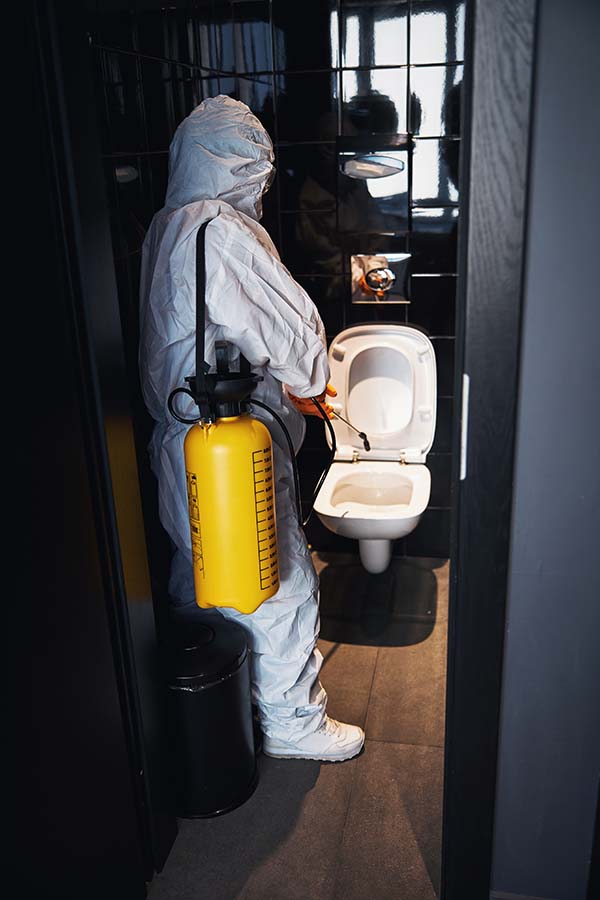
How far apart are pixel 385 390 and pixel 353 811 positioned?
1.38 meters

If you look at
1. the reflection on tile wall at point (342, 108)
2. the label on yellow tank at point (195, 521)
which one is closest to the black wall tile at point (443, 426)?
the reflection on tile wall at point (342, 108)

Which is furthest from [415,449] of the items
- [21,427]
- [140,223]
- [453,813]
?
[21,427]

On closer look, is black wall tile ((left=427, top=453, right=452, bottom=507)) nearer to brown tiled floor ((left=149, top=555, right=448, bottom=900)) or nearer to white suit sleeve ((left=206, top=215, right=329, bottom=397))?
brown tiled floor ((left=149, top=555, right=448, bottom=900))

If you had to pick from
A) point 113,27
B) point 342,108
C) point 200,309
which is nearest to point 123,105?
point 113,27

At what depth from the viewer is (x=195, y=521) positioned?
1802mm

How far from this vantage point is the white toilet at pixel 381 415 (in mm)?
2768

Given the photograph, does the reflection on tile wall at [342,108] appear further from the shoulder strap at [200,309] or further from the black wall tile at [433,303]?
the shoulder strap at [200,309]

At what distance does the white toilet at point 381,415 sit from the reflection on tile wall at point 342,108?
6.6 inches

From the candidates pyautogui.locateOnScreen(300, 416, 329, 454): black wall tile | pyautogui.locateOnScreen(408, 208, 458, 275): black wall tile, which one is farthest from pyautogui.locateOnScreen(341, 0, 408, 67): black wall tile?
pyautogui.locateOnScreen(300, 416, 329, 454): black wall tile

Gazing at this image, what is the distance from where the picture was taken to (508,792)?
5.03 feet

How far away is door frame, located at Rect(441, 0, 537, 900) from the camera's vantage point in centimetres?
113

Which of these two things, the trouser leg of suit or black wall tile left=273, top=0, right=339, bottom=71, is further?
black wall tile left=273, top=0, right=339, bottom=71

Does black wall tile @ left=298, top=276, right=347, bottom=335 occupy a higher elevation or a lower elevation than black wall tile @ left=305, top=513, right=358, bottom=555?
higher

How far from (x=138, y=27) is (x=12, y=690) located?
5.24 feet
